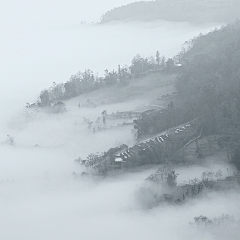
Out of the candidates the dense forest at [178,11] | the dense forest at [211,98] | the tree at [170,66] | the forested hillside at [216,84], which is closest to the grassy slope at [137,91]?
the tree at [170,66]

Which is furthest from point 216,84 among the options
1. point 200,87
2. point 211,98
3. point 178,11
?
point 178,11

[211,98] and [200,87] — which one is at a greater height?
[200,87]

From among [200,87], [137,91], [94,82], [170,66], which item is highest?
[170,66]

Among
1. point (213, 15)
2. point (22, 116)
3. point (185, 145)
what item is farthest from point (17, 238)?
point (213, 15)

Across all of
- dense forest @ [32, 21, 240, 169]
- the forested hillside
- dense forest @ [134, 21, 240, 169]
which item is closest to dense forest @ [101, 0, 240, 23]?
dense forest @ [32, 21, 240, 169]

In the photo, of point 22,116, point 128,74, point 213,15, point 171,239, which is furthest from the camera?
point 213,15

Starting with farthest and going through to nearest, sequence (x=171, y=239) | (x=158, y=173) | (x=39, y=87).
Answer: (x=39, y=87)
(x=158, y=173)
(x=171, y=239)

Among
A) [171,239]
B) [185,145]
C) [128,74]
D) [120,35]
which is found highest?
[120,35]

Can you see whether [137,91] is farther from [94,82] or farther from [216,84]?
[216,84]

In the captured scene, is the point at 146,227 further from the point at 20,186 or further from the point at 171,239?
the point at 20,186
